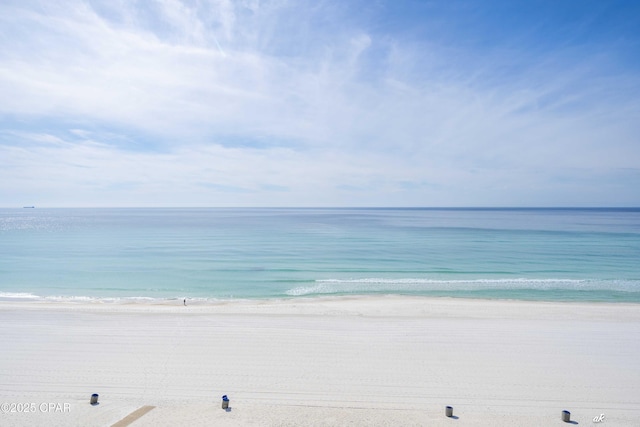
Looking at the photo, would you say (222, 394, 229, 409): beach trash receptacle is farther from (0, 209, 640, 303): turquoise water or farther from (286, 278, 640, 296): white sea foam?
(286, 278, 640, 296): white sea foam

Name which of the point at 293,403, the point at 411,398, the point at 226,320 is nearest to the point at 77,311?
the point at 226,320

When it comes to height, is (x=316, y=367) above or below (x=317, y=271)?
below

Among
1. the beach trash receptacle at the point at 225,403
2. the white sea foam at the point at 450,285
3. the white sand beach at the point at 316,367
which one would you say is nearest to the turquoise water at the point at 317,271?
the white sea foam at the point at 450,285

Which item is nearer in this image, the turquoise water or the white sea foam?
the turquoise water

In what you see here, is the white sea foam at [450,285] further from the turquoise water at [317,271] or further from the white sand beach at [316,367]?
the white sand beach at [316,367]

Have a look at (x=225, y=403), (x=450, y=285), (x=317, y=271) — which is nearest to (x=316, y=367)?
(x=225, y=403)

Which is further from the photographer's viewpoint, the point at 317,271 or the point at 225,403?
the point at 317,271

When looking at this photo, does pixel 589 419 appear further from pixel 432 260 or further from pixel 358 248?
pixel 358 248

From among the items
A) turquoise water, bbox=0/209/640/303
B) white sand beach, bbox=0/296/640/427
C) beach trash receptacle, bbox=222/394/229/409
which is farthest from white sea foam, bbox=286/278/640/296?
beach trash receptacle, bbox=222/394/229/409

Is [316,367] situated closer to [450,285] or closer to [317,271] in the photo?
[450,285]
